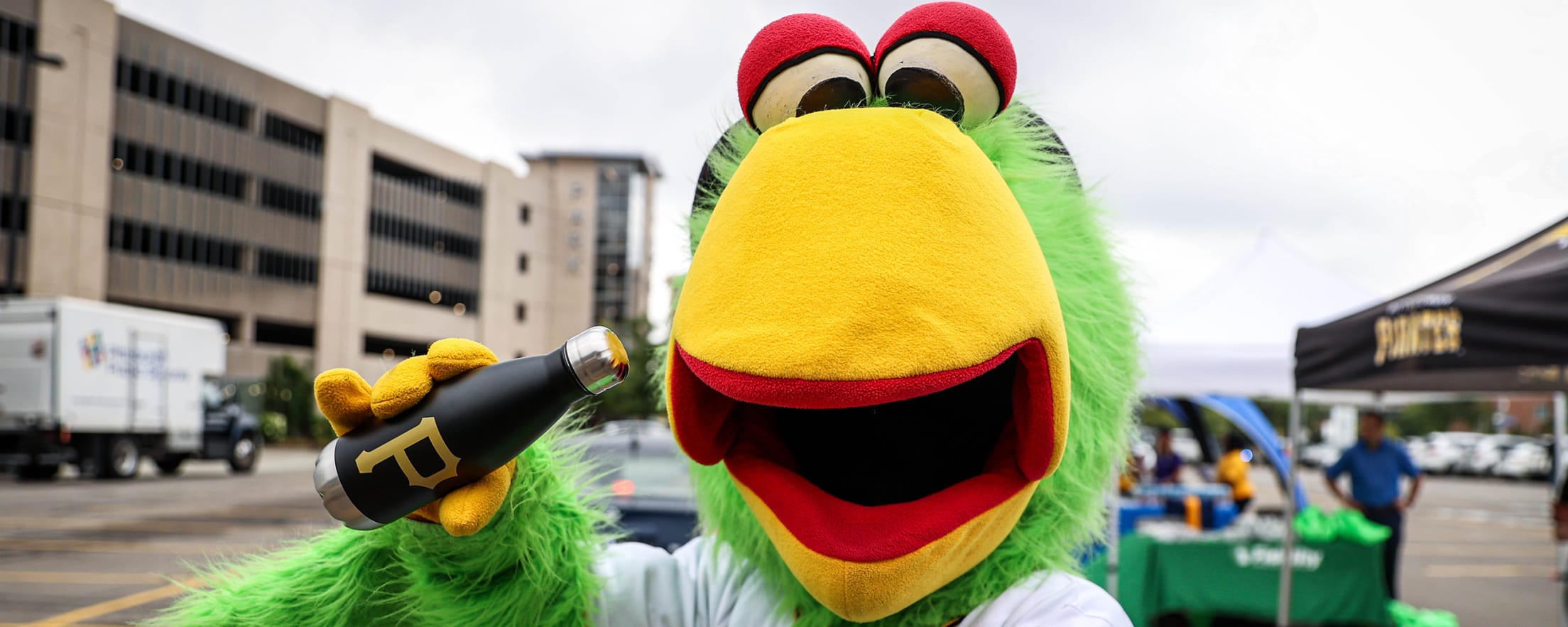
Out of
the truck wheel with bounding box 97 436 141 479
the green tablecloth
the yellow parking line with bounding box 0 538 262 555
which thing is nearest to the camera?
the green tablecloth

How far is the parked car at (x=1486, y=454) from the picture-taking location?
1172 inches

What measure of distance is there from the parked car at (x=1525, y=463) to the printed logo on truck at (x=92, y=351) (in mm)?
36273

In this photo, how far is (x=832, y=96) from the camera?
1.23 meters

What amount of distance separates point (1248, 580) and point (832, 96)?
18.6 ft

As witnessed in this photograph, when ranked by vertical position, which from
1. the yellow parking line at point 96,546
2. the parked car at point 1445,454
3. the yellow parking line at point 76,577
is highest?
the yellow parking line at point 76,577

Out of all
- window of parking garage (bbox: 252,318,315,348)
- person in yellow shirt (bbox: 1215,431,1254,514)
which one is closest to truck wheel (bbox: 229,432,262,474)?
person in yellow shirt (bbox: 1215,431,1254,514)

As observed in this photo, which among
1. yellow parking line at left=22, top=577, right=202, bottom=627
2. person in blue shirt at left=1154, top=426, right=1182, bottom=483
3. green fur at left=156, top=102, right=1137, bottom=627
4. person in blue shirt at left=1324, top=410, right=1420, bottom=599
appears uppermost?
green fur at left=156, top=102, right=1137, bottom=627

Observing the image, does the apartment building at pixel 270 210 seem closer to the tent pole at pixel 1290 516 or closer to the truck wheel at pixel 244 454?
the truck wheel at pixel 244 454

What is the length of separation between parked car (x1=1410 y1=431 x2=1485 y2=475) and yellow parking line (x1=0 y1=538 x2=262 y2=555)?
35.4 m

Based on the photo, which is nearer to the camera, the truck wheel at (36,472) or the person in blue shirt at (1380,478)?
the person in blue shirt at (1380,478)

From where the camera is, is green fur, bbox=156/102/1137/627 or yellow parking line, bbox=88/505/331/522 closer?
green fur, bbox=156/102/1137/627

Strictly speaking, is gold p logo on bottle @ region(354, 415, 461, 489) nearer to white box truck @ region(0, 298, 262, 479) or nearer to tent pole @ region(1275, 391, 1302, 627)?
tent pole @ region(1275, 391, 1302, 627)

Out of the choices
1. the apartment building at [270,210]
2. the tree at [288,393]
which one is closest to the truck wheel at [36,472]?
the apartment building at [270,210]

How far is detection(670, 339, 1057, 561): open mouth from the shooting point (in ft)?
3.30
